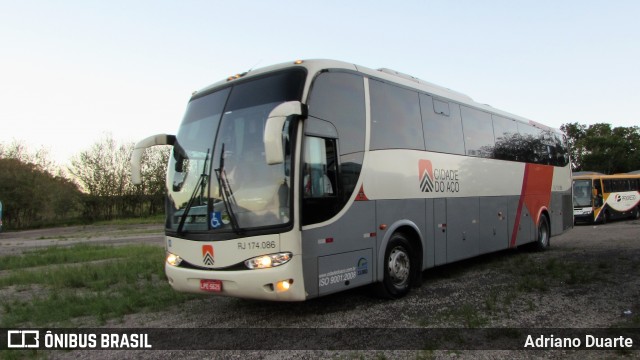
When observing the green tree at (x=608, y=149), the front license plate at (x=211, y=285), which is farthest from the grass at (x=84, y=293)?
the green tree at (x=608, y=149)

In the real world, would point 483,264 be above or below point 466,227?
below

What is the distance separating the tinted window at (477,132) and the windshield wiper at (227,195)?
18.8 ft

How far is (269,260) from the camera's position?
18.7ft

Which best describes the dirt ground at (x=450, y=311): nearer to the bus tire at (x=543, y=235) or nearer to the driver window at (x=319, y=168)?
the driver window at (x=319, y=168)

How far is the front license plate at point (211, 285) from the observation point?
5.97 m

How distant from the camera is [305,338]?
5.57 m

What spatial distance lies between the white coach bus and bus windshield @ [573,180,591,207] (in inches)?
830

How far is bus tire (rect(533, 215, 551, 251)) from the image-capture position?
13141 mm

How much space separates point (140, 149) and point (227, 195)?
203 centimetres

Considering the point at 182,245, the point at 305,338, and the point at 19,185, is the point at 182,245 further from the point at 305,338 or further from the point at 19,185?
the point at 19,185

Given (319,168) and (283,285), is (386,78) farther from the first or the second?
(283,285)

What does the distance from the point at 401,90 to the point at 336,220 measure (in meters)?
3.04

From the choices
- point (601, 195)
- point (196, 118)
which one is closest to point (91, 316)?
point (196, 118)

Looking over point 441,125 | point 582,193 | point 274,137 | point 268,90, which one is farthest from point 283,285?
point 582,193
